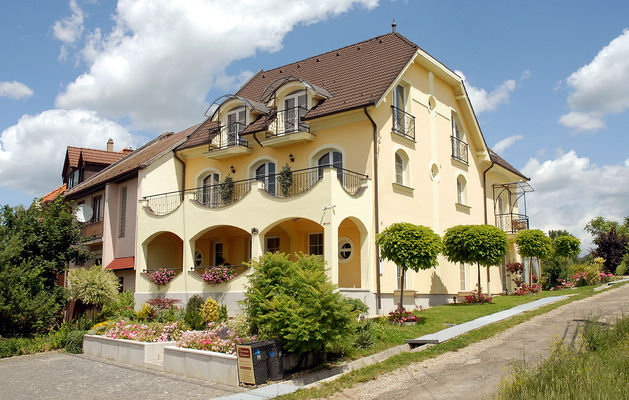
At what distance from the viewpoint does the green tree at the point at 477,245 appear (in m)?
19.1

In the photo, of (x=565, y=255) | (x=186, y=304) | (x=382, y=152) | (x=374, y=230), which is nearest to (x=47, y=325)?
(x=186, y=304)

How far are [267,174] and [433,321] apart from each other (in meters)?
9.37

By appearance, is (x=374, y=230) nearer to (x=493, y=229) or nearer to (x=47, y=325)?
(x=493, y=229)

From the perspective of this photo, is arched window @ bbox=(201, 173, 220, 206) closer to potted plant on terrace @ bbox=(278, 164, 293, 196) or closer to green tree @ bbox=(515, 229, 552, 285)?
potted plant on terrace @ bbox=(278, 164, 293, 196)

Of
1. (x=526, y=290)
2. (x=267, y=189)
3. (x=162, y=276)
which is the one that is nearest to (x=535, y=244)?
(x=526, y=290)

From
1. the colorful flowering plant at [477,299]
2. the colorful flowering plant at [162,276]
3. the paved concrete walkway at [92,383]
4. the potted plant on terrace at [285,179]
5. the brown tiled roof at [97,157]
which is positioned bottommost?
the paved concrete walkway at [92,383]

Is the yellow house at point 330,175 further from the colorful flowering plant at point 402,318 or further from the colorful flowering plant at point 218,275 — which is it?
the colorful flowering plant at point 402,318

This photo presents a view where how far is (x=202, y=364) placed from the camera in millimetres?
12117

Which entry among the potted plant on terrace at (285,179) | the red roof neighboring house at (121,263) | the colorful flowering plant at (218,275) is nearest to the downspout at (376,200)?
the potted plant on terrace at (285,179)

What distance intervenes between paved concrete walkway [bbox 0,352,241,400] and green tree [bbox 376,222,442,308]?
680cm

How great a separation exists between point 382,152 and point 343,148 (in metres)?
1.44

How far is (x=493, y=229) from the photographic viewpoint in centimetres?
1962

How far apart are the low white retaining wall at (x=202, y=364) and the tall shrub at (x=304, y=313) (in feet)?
3.48

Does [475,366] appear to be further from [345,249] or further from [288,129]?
[288,129]
